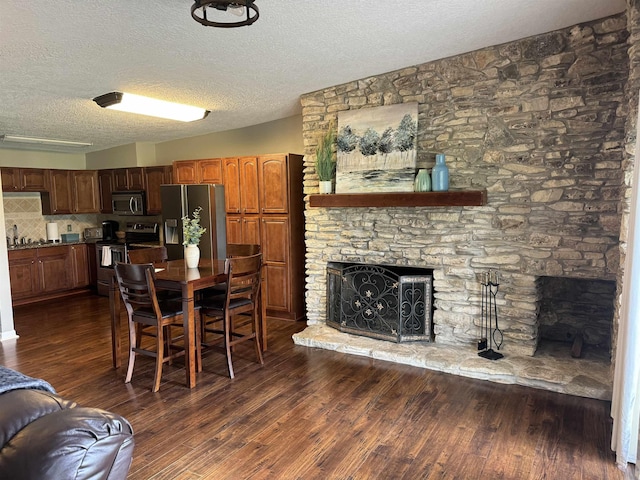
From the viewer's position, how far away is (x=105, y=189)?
717cm

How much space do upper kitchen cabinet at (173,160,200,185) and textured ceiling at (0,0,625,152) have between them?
1.29 meters

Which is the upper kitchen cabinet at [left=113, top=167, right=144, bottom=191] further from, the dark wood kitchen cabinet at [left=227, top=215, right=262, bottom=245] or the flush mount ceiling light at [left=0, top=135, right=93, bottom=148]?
the dark wood kitchen cabinet at [left=227, top=215, right=262, bottom=245]

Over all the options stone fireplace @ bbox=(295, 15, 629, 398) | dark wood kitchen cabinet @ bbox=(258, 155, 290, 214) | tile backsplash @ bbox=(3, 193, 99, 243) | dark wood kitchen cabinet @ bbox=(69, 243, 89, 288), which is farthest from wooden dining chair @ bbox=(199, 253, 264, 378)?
tile backsplash @ bbox=(3, 193, 99, 243)

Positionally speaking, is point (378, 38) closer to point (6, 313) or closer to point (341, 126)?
point (341, 126)

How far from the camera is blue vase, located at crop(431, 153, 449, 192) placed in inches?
156

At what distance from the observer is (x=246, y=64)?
12.3 feet

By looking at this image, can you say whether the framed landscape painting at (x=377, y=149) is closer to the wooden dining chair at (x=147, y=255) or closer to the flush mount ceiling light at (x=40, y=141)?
the wooden dining chair at (x=147, y=255)

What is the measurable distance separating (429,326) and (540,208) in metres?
1.50

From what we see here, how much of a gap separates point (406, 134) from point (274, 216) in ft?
6.31

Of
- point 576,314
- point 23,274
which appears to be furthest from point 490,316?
point 23,274

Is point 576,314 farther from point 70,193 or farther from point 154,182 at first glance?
point 70,193

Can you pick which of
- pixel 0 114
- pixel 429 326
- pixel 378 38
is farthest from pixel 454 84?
pixel 0 114

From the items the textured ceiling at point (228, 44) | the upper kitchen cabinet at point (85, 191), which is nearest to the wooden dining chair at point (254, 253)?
the textured ceiling at point (228, 44)

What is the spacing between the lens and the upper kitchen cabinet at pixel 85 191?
23.2ft
